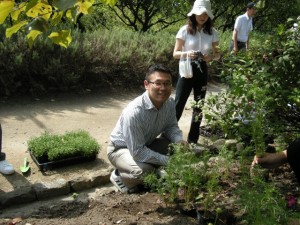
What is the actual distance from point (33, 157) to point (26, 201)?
744mm

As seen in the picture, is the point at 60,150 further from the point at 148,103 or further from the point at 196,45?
the point at 196,45

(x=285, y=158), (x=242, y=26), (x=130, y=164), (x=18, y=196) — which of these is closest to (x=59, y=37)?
(x=285, y=158)

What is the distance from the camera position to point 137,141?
3.72 meters

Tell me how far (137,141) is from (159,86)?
54cm

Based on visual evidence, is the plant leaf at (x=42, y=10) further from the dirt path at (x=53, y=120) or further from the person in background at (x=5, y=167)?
the person in background at (x=5, y=167)

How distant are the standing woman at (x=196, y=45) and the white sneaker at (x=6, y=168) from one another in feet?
6.38

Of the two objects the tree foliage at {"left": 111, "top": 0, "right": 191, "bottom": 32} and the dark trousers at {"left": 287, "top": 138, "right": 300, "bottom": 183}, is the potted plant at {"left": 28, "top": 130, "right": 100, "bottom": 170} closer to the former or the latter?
the dark trousers at {"left": 287, "top": 138, "right": 300, "bottom": 183}

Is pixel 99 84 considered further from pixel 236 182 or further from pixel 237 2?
pixel 237 2

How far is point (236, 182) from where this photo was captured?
3.55m

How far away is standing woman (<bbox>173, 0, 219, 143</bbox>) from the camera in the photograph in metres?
4.59

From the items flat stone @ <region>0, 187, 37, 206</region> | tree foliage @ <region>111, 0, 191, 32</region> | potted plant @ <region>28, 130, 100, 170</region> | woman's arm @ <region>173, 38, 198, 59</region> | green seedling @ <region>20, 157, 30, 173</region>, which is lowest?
flat stone @ <region>0, 187, 37, 206</region>

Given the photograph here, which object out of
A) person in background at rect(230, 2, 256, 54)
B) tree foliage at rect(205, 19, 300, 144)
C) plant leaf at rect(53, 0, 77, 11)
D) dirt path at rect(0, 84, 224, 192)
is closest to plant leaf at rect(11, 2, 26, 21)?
plant leaf at rect(53, 0, 77, 11)

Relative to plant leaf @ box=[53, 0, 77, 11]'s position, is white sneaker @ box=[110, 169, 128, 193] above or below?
below

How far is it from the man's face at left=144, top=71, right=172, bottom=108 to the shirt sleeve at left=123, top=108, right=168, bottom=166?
0.21m
